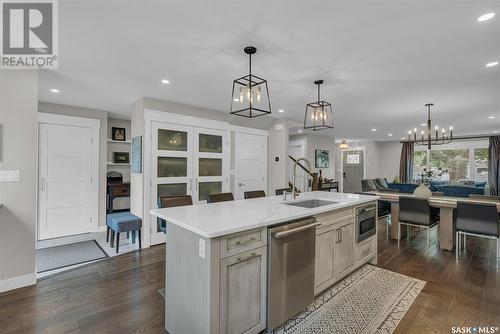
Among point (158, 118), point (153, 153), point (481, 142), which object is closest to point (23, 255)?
point (153, 153)

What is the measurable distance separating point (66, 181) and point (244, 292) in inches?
173

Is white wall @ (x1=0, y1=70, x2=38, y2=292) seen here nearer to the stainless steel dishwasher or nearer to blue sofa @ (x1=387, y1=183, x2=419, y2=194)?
the stainless steel dishwasher

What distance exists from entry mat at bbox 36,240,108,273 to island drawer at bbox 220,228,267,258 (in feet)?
9.38

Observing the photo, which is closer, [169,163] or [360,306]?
[360,306]

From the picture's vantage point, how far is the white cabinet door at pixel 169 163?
407 cm

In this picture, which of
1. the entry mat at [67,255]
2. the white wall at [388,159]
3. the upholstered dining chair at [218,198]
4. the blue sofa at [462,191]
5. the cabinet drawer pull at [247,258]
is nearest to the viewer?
the cabinet drawer pull at [247,258]

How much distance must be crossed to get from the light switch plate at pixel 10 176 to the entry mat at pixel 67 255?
4.08 ft

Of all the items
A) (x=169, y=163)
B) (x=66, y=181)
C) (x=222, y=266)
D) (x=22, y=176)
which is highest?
(x=169, y=163)

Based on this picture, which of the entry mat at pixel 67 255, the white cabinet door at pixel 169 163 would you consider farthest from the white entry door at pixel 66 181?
the white cabinet door at pixel 169 163

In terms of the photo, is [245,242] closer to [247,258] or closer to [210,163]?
[247,258]

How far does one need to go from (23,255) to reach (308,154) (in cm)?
741

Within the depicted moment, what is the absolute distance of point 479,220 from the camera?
3414 millimetres

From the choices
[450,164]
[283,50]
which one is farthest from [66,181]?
[450,164]

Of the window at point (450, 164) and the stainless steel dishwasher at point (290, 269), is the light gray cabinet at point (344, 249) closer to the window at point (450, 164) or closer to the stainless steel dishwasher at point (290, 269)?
the stainless steel dishwasher at point (290, 269)
